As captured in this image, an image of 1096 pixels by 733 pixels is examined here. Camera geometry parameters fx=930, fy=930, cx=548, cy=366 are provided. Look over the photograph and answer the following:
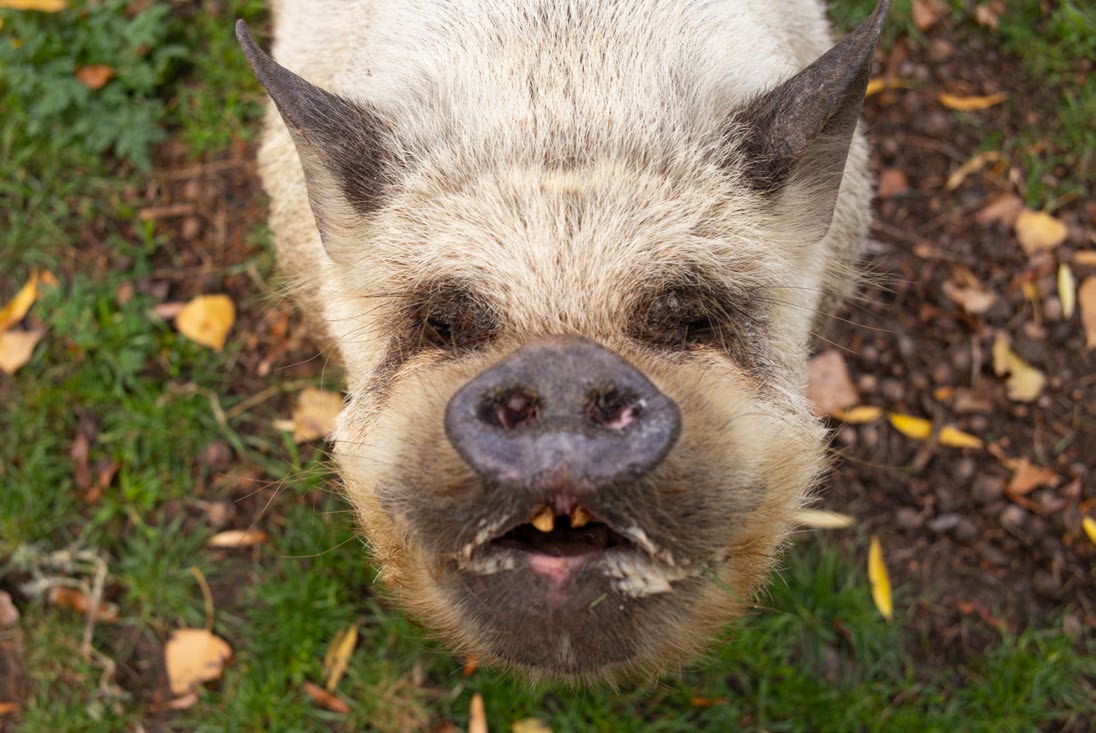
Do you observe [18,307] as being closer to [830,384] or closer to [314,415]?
[314,415]

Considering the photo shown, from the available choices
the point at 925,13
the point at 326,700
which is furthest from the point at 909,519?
the point at 326,700

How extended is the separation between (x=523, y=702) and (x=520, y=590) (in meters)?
2.47

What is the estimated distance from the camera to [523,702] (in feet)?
14.8

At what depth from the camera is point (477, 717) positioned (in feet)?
14.8

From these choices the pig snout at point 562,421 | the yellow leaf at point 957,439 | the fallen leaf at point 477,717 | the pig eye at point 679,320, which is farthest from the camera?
the yellow leaf at point 957,439

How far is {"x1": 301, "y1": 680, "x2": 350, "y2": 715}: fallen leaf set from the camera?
15.2 ft

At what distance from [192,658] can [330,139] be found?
123 inches

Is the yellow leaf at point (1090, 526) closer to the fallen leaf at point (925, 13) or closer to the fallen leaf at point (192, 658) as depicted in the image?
the fallen leaf at point (925, 13)

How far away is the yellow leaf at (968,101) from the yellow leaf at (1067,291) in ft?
3.33

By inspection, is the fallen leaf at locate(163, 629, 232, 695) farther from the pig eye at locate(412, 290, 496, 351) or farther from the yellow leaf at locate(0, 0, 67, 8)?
the yellow leaf at locate(0, 0, 67, 8)

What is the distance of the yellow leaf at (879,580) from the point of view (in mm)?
4613

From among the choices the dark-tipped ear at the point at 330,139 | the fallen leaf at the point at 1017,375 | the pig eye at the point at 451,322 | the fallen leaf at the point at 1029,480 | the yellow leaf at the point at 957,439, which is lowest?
the fallen leaf at the point at 1029,480

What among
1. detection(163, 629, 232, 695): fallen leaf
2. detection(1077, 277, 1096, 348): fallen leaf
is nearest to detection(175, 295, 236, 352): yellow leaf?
detection(163, 629, 232, 695): fallen leaf

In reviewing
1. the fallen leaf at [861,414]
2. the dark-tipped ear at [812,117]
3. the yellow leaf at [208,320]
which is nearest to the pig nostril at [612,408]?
the dark-tipped ear at [812,117]
